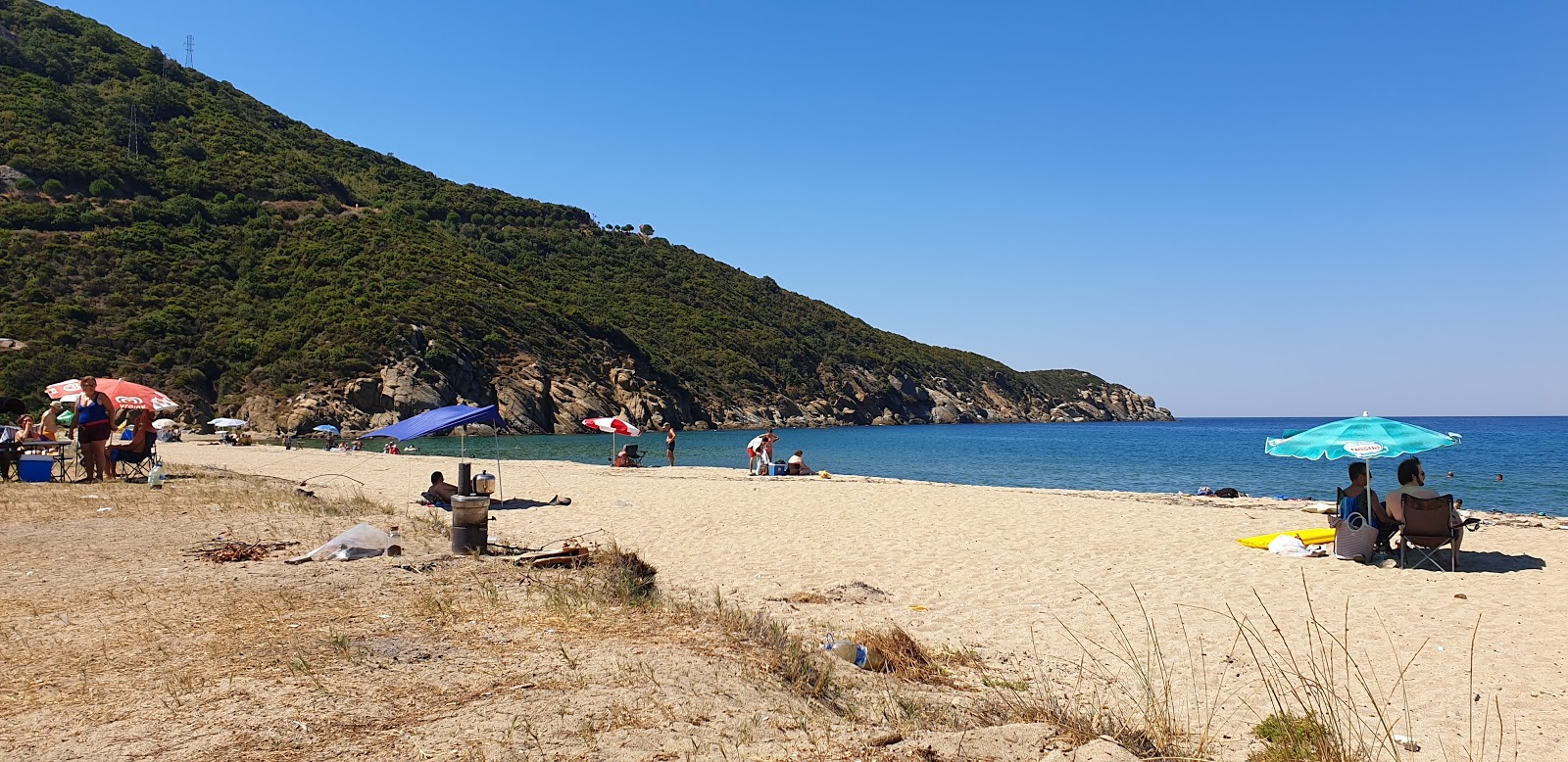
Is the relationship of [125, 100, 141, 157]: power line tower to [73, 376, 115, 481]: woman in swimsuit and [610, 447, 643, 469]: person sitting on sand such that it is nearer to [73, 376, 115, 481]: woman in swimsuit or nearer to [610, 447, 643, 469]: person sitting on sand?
[610, 447, 643, 469]: person sitting on sand

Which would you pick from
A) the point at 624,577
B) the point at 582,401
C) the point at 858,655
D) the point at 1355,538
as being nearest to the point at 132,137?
the point at 582,401

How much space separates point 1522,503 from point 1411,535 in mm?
18451

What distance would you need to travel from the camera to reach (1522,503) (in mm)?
22578

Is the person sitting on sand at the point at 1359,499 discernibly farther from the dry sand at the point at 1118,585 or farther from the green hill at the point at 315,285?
the green hill at the point at 315,285

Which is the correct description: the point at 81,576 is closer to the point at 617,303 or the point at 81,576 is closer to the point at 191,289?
the point at 191,289

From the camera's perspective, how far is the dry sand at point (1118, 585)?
5434 millimetres

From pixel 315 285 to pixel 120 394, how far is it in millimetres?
50629

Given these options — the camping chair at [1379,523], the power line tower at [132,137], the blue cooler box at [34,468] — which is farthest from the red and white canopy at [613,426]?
the power line tower at [132,137]

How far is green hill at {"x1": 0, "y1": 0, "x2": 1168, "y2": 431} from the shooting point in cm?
5056

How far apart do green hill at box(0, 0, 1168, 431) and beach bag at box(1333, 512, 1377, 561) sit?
51.9 meters

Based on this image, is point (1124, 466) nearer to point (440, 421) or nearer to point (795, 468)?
point (795, 468)

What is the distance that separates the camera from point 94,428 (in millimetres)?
14805

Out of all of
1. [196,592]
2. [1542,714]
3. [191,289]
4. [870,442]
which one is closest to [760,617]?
[196,592]

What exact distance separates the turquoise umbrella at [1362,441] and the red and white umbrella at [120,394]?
19107 millimetres
